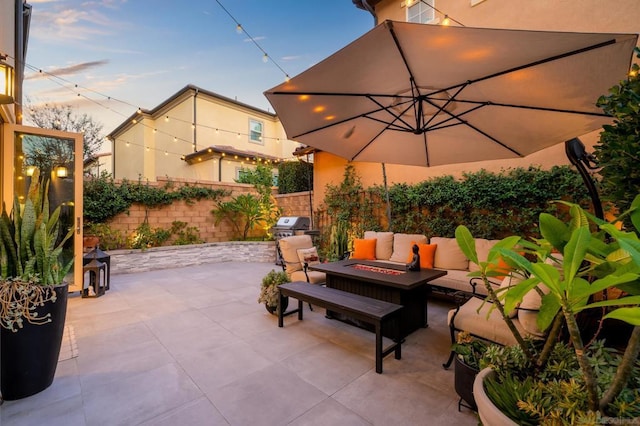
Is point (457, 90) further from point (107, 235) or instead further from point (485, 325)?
point (107, 235)

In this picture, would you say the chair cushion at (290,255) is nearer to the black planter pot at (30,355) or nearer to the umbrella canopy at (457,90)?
the umbrella canopy at (457,90)

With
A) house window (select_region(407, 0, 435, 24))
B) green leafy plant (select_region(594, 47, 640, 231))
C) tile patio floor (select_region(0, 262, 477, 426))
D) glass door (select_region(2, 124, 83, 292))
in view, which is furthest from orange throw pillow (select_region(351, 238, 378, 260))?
house window (select_region(407, 0, 435, 24))

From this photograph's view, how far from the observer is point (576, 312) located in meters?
0.78

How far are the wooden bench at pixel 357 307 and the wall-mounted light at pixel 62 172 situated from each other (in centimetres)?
435

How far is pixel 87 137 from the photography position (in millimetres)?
11539

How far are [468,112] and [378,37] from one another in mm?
1678

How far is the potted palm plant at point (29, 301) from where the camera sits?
199 centimetres

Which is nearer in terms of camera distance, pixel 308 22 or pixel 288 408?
pixel 288 408

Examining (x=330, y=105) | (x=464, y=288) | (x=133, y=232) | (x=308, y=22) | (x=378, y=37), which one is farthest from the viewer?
(x=133, y=232)

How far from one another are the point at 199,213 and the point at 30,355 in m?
6.27

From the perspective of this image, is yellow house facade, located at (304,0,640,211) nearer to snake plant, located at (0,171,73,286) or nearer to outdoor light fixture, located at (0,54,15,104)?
outdoor light fixture, located at (0,54,15,104)

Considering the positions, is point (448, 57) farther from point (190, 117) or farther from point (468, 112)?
point (190, 117)

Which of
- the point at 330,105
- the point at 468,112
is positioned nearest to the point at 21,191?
the point at 330,105

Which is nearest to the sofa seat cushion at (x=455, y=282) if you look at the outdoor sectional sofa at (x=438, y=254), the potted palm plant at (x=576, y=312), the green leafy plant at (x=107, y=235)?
the outdoor sectional sofa at (x=438, y=254)
